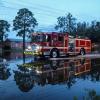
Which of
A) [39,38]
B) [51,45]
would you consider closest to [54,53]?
[51,45]

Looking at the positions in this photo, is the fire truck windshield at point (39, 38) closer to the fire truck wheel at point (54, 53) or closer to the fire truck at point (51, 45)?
the fire truck at point (51, 45)

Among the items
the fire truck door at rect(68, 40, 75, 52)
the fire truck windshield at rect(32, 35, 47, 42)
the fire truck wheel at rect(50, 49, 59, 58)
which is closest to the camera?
the fire truck windshield at rect(32, 35, 47, 42)

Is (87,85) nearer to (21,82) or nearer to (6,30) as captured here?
(21,82)

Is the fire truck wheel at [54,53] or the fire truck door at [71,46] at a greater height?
the fire truck door at [71,46]

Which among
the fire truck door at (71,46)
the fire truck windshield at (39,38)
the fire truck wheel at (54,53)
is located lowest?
the fire truck wheel at (54,53)

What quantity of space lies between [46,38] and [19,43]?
2286 inches

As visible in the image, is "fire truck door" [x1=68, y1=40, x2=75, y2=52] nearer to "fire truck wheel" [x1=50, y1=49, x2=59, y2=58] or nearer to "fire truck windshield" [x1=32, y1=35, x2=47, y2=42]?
"fire truck wheel" [x1=50, y1=49, x2=59, y2=58]

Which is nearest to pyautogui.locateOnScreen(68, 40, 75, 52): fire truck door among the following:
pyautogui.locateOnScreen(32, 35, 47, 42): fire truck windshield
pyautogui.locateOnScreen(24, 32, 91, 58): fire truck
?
pyautogui.locateOnScreen(24, 32, 91, 58): fire truck

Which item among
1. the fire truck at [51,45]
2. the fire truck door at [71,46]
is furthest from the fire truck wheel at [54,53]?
the fire truck door at [71,46]

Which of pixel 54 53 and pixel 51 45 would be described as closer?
pixel 51 45

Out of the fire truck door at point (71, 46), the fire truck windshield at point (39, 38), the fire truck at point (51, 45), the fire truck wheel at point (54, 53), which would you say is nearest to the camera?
the fire truck at point (51, 45)

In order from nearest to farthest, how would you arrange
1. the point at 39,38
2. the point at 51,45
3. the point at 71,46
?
1. the point at 39,38
2. the point at 51,45
3. the point at 71,46

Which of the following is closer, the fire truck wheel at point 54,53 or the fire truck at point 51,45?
the fire truck at point 51,45

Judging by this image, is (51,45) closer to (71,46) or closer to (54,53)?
(54,53)
